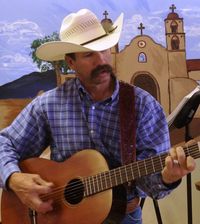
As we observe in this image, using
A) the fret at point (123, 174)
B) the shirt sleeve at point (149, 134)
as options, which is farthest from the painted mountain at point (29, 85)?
the fret at point (123, 174)

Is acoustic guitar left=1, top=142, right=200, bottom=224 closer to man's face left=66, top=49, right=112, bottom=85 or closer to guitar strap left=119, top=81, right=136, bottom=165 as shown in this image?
guitar strap left=119, top=81, right=136, bottom=165

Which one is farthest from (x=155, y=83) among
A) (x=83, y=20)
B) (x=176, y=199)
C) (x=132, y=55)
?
(x=83, y=20)

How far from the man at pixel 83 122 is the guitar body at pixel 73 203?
0.12ft

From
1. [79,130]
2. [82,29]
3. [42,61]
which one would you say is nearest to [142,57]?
[42,61]

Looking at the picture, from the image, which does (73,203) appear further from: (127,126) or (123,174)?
(127,126)

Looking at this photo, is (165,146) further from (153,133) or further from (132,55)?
(132,55)

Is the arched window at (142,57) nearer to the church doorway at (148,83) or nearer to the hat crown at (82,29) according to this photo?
the church doorway at (148,83)

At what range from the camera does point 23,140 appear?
1653mm

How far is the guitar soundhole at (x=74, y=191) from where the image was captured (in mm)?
1422

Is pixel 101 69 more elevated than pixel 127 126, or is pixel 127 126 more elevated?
pixel 101 69

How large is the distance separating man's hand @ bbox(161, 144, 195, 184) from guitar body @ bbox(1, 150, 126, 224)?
214mm

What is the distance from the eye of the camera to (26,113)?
1656 mm

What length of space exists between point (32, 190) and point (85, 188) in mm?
216

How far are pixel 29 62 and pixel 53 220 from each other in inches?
50.5
